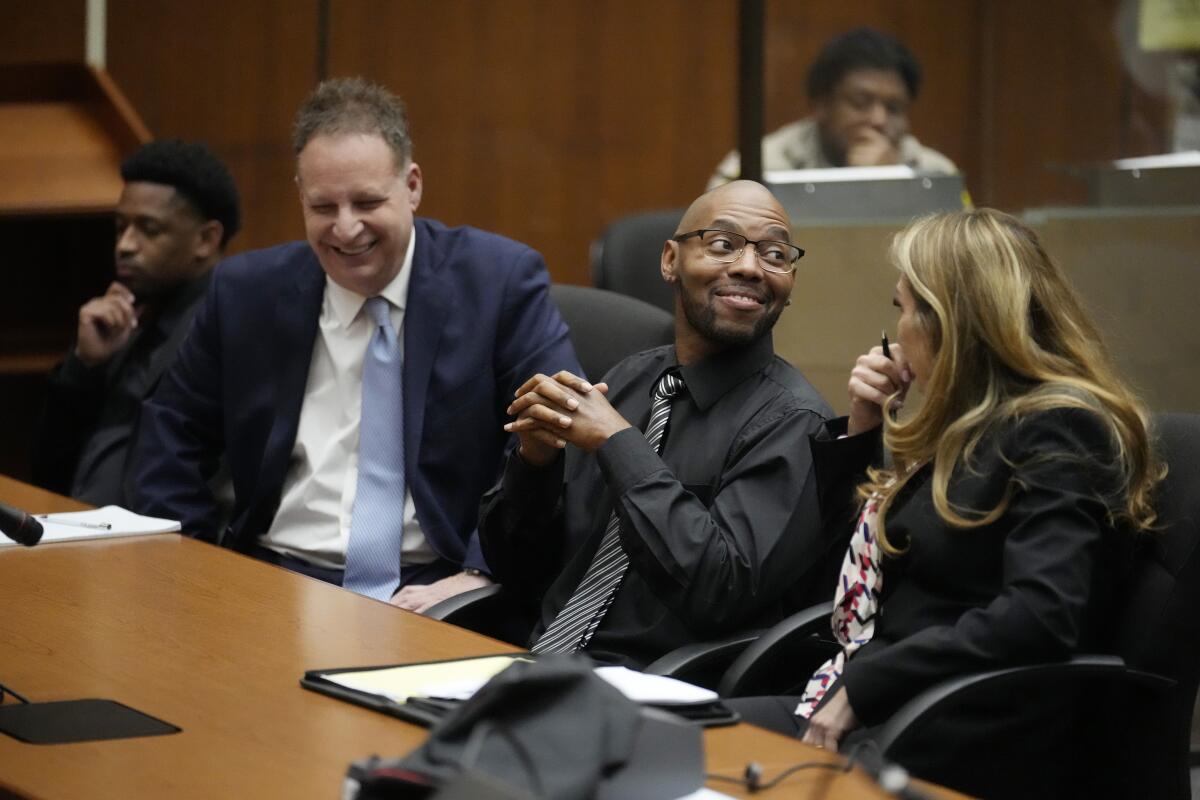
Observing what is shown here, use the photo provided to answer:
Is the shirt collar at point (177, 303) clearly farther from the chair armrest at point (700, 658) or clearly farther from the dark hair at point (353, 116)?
the chair armrest at point (700, 658)

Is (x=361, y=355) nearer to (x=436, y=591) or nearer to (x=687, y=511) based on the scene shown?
(x=436, y=591)

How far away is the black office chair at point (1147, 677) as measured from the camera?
2041 mm

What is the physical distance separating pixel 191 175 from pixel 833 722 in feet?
8.01

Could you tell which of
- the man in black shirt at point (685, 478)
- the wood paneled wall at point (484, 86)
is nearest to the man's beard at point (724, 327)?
the man in black shirt at point (685, 478)

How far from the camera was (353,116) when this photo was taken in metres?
3.05

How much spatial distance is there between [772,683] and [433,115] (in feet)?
11.4

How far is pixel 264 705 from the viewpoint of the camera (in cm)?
180

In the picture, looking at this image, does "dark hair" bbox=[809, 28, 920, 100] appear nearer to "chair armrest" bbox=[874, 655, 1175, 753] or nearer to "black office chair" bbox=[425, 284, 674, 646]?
"black office chair" bbox=[425, 284, 674, 646]

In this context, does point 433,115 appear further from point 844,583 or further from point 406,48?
point 844,583

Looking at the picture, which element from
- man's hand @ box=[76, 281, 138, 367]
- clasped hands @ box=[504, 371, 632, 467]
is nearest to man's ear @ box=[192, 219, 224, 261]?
man's hand @ box=[76, 281, 138, 367]

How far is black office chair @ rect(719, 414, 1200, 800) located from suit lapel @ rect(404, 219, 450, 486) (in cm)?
123

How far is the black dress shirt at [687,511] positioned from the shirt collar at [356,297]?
50 centimetres

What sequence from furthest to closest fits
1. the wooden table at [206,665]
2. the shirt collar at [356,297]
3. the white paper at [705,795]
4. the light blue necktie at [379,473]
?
the shirt collar at [356,297] < the light blue necktie at [379,473] < the wooden table at [206,665] < the white paper at [705,795]

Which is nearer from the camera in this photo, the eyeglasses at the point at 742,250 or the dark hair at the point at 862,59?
the eyeglasses at the point at 742,250
